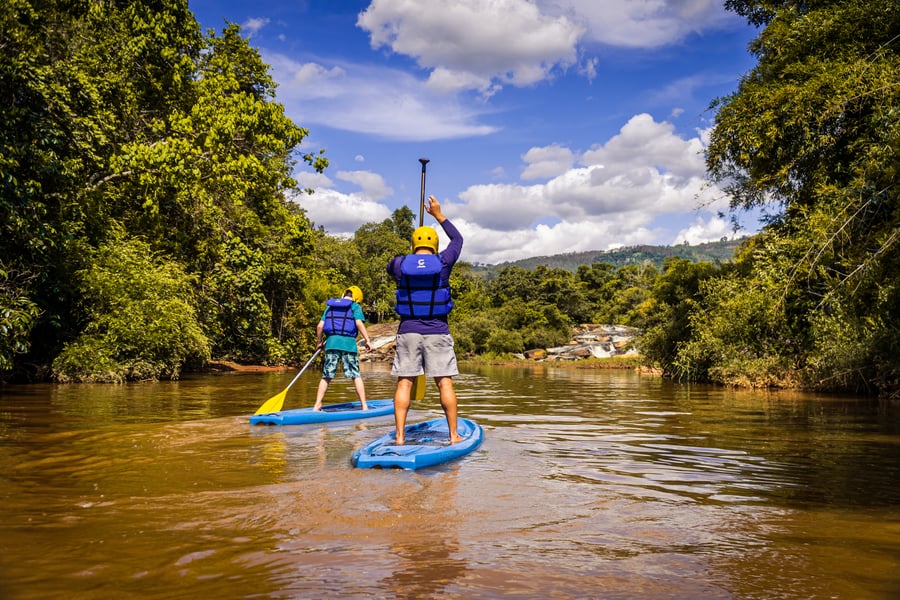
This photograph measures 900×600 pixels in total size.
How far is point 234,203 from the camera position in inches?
667

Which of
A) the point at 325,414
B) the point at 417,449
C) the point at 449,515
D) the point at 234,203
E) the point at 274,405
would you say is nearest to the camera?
the point at 449,515

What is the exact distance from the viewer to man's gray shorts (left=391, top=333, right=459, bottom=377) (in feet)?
19.8

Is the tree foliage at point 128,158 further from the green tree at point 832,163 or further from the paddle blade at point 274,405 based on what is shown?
the green tree at point 832,163

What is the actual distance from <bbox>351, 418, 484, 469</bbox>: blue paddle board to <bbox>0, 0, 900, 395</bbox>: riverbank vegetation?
5.98 metres

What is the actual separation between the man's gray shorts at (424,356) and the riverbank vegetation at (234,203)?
19.8 feet

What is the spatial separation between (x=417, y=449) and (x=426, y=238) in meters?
1.96

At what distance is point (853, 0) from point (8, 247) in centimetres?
1656

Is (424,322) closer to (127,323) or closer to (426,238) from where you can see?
(426,238)

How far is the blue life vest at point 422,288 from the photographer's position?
19.7ft

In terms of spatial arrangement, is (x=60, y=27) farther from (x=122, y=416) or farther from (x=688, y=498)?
(x=688, y=498)

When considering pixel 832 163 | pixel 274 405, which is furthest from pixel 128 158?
pixel 832 163

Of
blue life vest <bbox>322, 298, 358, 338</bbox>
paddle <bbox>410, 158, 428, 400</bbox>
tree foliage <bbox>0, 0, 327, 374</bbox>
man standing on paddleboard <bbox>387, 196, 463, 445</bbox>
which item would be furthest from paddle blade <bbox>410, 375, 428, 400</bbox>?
tree foliage <bbox>0, 0, 327, 374</bbox>

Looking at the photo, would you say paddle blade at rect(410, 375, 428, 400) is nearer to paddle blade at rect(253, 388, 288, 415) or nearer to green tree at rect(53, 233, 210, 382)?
paddle blade at rect(253, 388, 288, 415)

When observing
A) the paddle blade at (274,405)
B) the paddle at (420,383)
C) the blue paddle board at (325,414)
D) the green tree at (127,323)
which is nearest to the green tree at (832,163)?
the paddle at (420,383)
